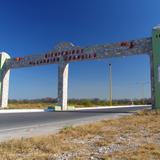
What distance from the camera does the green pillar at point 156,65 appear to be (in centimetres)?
2295

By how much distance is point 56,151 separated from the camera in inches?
209

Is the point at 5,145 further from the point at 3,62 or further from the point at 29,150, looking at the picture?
the point at 3,62

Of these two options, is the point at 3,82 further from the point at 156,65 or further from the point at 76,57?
the point at 156,65

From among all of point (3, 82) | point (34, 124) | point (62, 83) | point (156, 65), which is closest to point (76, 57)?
point (62, 83)

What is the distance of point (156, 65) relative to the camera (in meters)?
23.4

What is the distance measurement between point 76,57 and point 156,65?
9809 mm

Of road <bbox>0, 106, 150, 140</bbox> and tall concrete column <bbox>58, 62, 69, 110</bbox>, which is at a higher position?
tall concrete column <bbox>58, 62, 69, 110</bbox>

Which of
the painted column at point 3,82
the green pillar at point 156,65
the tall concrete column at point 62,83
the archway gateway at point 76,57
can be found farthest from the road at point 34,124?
the painted column at point 3,82

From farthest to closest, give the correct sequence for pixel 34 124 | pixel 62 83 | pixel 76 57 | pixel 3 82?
pixel 3 82
pixel 62 83
pixel 76 57
pixel 34 124

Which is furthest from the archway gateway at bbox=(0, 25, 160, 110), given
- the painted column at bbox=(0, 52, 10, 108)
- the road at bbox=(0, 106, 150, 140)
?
the road at bbox=(0, 106, 150, 140)

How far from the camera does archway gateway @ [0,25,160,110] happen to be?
23547 millimetres

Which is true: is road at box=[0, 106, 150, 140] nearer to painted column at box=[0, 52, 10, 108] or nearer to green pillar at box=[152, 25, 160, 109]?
green pillar at box=[152, 25, 160, 109]

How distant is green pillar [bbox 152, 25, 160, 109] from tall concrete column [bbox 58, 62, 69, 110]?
1102cm

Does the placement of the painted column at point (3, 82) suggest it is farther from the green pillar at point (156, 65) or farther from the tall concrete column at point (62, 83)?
the green pillar at point (156, 65)
